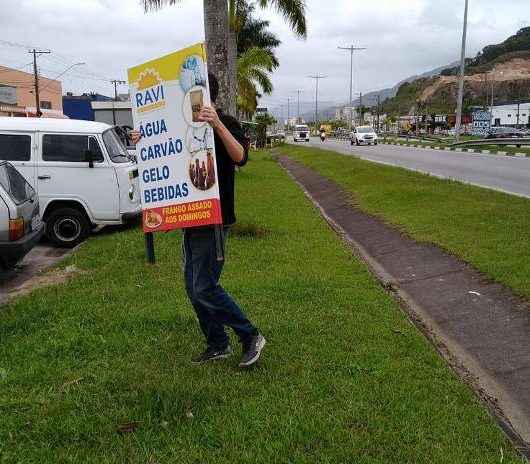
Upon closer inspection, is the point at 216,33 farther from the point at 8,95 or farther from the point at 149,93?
the point at 8,95

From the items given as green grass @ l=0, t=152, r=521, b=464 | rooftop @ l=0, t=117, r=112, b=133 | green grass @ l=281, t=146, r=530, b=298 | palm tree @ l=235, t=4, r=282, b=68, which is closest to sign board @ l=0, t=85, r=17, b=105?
palm tree @ l=235, t=4, r=282, b=68

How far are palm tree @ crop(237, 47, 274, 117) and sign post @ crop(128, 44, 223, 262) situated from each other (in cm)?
2836

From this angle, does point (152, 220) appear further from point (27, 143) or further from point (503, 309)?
point (27, 143)

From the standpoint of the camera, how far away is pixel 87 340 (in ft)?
14.6

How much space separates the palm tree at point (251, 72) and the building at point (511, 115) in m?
57.3

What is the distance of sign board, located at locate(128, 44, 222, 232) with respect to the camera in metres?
3.67

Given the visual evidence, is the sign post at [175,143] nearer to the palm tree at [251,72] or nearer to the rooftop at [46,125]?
the rooftop at [46,125]

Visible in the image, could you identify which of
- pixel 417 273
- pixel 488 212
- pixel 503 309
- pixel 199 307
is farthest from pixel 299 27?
pixel 199 307

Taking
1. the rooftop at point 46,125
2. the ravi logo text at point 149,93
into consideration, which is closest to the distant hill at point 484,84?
the rooftop at point 46,125

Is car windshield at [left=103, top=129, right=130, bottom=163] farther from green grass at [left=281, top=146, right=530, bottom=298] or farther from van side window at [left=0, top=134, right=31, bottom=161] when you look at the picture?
green grass at [left=281, top=146, right=530, bottom=298]

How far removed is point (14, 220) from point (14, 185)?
2.24 ft

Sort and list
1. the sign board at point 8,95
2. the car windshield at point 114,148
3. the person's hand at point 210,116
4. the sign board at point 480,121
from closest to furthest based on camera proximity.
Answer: the person's hand at point 210,116
the car windshield at point 114,148
the sign board at point 8,95
the sign board at point 480,121

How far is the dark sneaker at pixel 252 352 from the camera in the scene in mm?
A: 3906

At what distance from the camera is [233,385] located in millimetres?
3688
